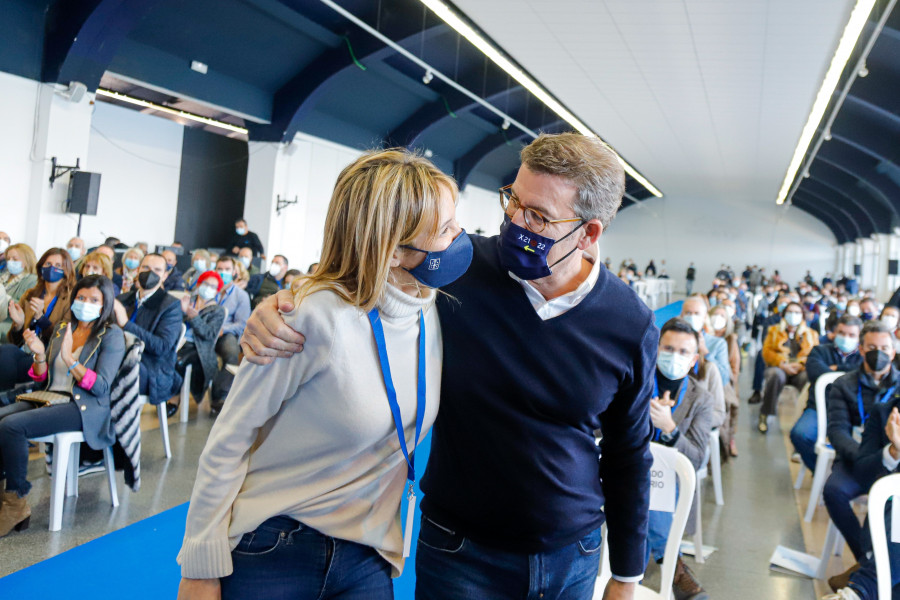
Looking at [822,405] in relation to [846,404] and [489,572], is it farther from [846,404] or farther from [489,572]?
[489,572]

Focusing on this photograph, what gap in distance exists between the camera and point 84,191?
404 inches

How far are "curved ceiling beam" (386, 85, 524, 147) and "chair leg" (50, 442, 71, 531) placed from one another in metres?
14.0

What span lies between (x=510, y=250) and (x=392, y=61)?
14.7 meters

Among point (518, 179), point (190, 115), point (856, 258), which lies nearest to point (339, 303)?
point (518, 179)

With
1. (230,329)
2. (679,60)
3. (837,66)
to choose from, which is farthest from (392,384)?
(679,60)

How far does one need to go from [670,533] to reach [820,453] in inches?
120

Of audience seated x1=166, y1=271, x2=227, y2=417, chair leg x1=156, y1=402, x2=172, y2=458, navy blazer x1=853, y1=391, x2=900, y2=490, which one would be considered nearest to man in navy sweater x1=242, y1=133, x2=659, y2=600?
navy blazer x1=853, y1=391, x2=900, y2=490

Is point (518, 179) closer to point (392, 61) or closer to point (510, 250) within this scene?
point (510, 250)

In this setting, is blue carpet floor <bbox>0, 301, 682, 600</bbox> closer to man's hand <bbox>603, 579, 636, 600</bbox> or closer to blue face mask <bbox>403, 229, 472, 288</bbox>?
man's hand <bbox>603, 579, 636, 600</bbox>

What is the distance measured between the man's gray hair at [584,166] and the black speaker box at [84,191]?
1016cm

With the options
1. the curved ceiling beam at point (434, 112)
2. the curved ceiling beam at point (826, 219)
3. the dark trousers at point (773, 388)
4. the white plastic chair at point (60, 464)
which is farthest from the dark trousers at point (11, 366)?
the curved ceiling beam at point (826, 219)

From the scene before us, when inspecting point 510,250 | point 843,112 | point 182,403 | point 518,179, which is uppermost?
point 843,112

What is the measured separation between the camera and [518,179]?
169 cm

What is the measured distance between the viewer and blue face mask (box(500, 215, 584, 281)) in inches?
63.9
